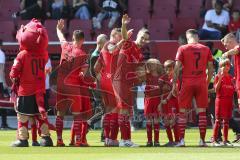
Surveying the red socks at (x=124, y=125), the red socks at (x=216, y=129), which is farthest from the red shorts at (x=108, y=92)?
the red socks at (x=216, y=129)

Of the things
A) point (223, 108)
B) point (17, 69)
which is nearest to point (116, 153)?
point (17, 69)

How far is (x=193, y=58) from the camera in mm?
21188

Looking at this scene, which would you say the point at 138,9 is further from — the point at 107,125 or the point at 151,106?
the point at 107,125

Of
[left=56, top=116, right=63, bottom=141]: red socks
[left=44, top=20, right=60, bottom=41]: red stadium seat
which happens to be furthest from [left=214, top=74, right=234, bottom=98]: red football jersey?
[left=44, top=20, right=60, bottom=41]: red stadium seat

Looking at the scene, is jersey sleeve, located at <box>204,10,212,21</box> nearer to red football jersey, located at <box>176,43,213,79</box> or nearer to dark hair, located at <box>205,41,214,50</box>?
dark hair, located at <box>205,41,214,50</box>

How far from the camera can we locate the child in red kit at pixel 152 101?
70.8 feet

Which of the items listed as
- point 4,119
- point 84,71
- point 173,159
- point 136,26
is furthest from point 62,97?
point 136,26

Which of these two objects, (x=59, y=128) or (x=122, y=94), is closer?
(x=122, y=94)

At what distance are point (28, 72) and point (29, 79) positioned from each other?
14 centimetres

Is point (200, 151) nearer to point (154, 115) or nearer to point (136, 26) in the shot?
point (154, 115)

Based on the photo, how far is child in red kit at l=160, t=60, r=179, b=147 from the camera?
21672mm

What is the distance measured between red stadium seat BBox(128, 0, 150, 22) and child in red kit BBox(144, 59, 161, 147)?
38.4 ft

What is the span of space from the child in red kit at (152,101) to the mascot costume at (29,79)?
2.15 m

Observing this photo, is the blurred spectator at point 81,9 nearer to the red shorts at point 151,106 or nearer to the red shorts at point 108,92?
the red shorts at point 108,92
